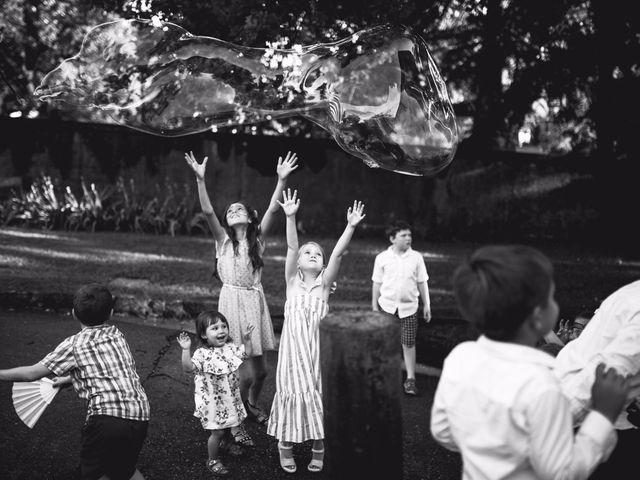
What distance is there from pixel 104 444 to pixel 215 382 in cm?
89

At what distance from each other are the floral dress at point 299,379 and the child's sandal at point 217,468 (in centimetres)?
33

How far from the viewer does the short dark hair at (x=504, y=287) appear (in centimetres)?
190

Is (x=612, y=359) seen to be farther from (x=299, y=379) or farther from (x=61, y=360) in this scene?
(x=61, y=360)

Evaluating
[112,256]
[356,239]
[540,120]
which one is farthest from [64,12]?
[540,120]

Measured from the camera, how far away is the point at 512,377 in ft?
6.15

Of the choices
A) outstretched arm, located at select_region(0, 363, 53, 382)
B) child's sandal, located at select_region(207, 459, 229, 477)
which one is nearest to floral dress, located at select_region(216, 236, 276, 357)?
child's sandal, located at select_region(207, 459, 229, 477)

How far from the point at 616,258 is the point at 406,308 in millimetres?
7171


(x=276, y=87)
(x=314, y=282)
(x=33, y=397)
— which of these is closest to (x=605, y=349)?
(x=314, y=282)

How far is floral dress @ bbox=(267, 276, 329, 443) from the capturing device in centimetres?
380

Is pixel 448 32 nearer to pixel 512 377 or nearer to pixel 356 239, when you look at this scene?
pixel 356 239

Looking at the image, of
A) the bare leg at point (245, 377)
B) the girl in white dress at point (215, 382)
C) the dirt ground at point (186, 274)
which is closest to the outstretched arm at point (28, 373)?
the girl in white dress at point (215, 382)

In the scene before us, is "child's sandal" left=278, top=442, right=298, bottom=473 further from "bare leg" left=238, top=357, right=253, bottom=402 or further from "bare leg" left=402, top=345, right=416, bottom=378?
"bare leg" left=402, top=345, right=416, bottom=378

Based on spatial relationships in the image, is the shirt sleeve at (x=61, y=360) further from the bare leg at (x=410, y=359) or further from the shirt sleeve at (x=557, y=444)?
the bare leg at (x=410, y=359)

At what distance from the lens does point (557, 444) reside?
1.82 metres
